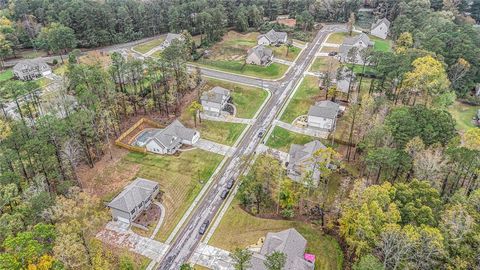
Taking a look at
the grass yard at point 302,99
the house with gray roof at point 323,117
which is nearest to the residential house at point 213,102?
the grass yard at point 302,99

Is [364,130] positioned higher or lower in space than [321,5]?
lower

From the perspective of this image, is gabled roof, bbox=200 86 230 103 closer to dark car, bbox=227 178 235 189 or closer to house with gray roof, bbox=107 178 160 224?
dark car, bbox=227 178 235 189

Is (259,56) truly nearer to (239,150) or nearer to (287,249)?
(239,150)

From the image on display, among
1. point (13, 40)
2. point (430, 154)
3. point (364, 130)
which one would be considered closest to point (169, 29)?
point (13, 40)

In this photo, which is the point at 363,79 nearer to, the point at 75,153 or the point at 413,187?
the point at 413,187

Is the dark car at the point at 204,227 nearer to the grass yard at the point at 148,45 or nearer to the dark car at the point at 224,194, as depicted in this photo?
the dark car at the point at 224,194

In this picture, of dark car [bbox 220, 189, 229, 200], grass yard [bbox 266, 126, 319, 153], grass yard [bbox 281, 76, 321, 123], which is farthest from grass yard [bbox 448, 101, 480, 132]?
dark car [bbox 220, 189, 229, 200]
